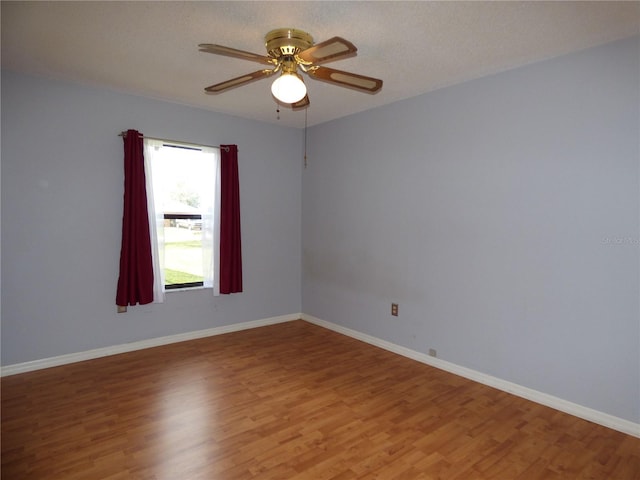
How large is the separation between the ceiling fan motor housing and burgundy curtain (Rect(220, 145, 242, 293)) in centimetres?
220

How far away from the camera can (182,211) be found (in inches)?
163

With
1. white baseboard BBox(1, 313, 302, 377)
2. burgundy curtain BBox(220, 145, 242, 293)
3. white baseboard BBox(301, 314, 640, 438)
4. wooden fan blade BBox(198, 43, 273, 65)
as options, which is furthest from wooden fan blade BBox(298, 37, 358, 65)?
white baseboard BBox(1, 313, 302, 377)

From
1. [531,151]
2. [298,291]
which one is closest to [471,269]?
[531,151]

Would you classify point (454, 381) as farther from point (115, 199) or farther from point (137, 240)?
point (115, 199)

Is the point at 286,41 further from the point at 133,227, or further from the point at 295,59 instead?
the point at 133,227

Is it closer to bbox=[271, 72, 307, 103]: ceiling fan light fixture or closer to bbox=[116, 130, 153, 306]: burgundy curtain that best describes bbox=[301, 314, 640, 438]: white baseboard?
bbox=[116, 130, 153, 306]: burgundy curtain

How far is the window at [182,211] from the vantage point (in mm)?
3865

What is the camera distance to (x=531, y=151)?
283cm

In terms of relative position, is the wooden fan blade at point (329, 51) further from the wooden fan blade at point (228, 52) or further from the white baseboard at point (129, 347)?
the white baseboard at point (129, 347)

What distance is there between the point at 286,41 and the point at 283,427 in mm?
2438

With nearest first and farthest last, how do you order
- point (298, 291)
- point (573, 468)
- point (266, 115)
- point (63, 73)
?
point (573, 468), point (63, 73), point (266, 115), point (298, 291)

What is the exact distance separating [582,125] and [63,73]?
13.6 feet

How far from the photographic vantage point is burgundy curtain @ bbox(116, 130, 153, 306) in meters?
3.61

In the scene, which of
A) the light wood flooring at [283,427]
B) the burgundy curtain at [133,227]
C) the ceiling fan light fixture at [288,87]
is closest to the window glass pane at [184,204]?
the burgundy curtain at [133,227]
